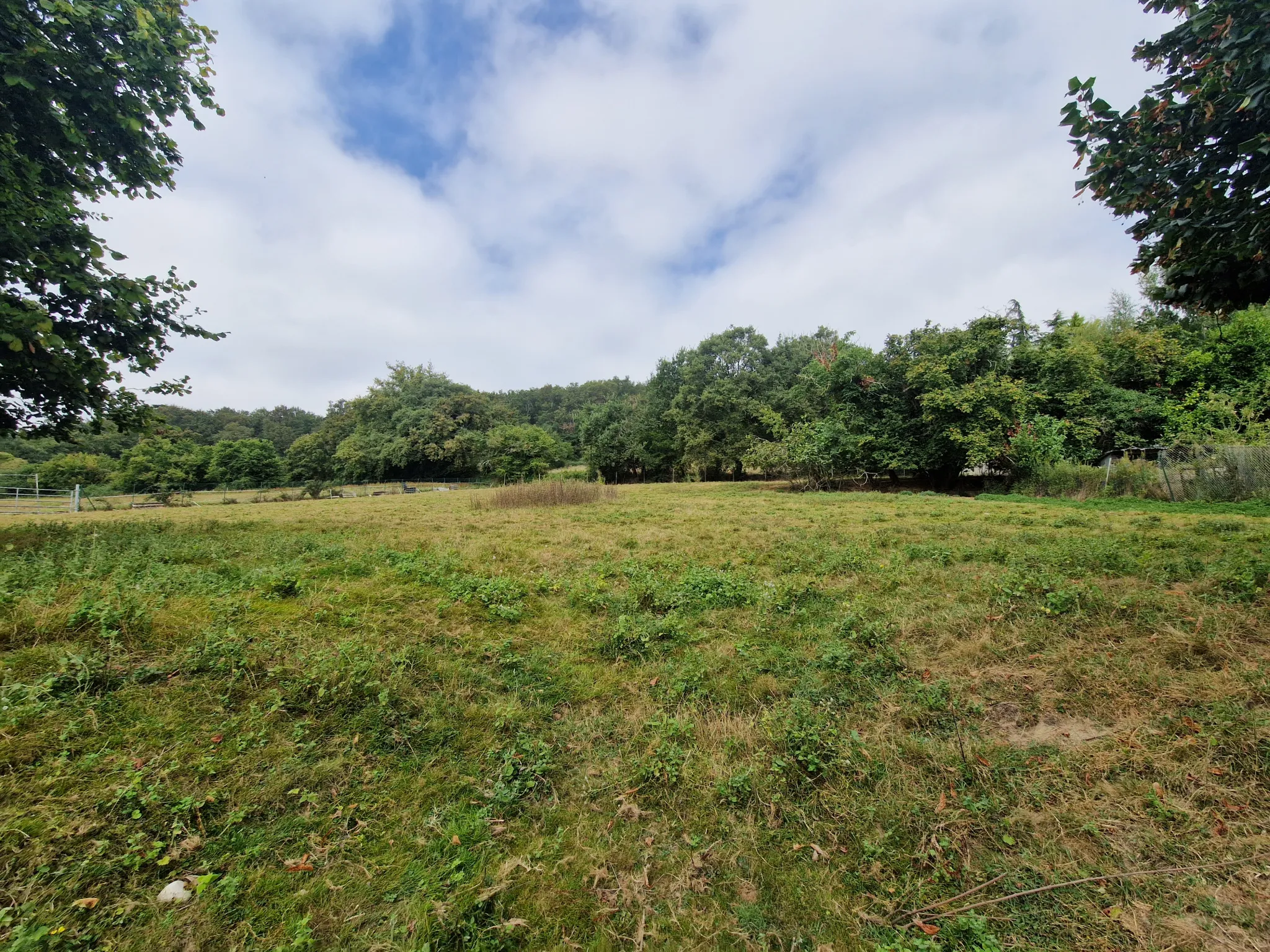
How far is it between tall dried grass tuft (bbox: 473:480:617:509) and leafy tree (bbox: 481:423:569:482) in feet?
70.6

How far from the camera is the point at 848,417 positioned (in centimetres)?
2172

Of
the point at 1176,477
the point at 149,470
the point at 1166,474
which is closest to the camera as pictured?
the point at 1176,477

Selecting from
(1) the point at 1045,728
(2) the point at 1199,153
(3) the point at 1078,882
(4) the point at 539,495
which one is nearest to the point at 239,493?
(4) the point at 539,495

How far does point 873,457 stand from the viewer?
20.7m

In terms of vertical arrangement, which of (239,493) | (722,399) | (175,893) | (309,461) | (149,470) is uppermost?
(722,399)

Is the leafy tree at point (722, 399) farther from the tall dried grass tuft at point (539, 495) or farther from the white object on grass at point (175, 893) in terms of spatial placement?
the white object on grass at point (175, 893)

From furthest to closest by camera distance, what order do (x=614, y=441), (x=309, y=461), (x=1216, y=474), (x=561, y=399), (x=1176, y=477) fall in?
(x=561, y=399), (x=309, y=461), (x=614, y=441), (x=1176, y=477), (x=1216, y=474)

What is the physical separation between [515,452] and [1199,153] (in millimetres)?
39984

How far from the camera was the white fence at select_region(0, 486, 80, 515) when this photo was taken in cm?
2132

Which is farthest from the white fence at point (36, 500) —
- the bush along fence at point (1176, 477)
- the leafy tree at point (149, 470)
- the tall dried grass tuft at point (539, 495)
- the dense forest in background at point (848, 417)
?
the bush along fence at point (1176, 477)

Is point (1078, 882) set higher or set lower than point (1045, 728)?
lower

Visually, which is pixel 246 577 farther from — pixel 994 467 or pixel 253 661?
pixel 994 467

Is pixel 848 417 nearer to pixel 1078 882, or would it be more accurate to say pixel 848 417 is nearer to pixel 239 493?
pixel 1078 882

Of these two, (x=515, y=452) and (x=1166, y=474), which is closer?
(x=1166, y=474)
